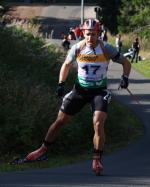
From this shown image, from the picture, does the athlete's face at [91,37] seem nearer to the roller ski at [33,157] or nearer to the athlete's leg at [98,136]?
the athlete's leg at [98,136]

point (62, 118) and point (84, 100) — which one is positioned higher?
point (84, 100)

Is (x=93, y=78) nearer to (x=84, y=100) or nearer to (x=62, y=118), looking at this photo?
(x=84, y=100)

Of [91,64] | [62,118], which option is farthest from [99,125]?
[91,64]

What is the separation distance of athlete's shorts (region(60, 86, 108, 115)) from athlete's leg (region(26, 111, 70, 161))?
0.09 meters

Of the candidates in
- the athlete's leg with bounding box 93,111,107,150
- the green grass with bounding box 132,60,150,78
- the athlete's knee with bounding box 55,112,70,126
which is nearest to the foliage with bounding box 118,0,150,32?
the green grass with bounding box 132,60,150,78

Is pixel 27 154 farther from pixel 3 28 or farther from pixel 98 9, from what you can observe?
pixel 98 9

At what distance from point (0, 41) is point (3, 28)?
4.06ft

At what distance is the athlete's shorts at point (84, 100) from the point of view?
881 cm

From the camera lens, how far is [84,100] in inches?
356

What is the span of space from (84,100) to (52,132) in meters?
0.70

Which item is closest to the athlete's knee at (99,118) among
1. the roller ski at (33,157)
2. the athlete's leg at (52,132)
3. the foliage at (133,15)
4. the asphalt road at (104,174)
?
the athlete's leg at (52,132)

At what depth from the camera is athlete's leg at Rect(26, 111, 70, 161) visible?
9.16m

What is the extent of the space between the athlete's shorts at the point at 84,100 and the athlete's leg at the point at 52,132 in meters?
0.09

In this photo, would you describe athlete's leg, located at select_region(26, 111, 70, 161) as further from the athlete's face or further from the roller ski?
the athlete's face
